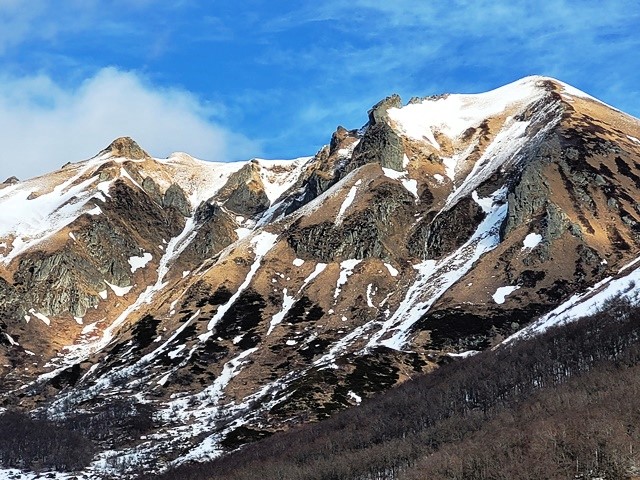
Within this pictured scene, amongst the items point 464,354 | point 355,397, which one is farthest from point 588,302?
point 355,397

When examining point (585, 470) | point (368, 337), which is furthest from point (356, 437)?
point (368, 337)

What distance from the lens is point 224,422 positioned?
14738 cm

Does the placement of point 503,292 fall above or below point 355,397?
above

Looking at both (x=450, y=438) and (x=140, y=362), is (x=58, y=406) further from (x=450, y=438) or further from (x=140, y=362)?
(x=450, y=438)

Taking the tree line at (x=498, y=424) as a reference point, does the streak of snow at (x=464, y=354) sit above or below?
above

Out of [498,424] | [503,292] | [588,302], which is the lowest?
[498,424]

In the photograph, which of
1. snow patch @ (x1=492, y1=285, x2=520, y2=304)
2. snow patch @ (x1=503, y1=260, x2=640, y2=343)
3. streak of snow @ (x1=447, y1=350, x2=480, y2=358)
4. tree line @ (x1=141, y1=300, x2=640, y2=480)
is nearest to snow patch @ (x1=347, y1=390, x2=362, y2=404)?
tree line @ (x1=141, y1=300, x2=640, y2=480)

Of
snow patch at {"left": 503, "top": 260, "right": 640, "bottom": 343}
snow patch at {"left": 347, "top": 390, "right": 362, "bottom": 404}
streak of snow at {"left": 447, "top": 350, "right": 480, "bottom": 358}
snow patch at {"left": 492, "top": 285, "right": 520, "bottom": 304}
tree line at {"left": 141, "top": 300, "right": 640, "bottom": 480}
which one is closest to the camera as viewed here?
tree line at {"left": 141, "top": 300, "right": 640, "bottom": 480}

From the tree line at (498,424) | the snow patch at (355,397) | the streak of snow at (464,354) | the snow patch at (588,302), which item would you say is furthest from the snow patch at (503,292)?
the snow patch at (355,397)

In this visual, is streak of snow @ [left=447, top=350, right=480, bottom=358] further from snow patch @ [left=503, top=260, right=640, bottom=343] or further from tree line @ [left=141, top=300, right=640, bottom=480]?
tree line @ [left=141, top=300, right=640, bottom=480]

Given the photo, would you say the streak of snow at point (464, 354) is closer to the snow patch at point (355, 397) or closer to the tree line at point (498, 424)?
the tree line at point (498, 424)

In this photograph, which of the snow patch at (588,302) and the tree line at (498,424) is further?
the snow patch at (588,302)

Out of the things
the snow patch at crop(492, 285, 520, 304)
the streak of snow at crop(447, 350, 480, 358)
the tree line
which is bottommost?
the tree line

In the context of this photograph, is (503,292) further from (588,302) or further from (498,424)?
(498,424)
